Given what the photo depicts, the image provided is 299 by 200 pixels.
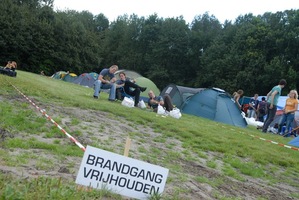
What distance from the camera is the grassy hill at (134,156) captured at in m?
3.08

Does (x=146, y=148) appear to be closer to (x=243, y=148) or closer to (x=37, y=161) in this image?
(x=37, y=161)

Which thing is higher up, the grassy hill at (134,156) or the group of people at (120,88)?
the group of people at (120,88)

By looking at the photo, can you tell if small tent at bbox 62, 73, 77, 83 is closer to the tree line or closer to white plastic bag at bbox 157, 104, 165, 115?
the tree line

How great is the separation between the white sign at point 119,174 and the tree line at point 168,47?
121 ft

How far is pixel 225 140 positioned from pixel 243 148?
0.61 meters

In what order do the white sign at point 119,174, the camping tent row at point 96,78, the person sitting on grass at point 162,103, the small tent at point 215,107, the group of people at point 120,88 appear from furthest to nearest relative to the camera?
the camping tent row at point 96,78
the small tent at point 215,107
the person sitting on grass at point 162,103
the group of people at point 120,88
the white sign at point 119,174

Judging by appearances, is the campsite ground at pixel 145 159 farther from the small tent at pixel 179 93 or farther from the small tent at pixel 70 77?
the small tent at pixel 70 77

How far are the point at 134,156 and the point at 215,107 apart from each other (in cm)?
1055

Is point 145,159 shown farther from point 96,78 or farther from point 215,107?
point 96,78

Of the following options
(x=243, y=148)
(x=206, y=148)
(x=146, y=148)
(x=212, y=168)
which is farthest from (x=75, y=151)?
(x=243, y=148)

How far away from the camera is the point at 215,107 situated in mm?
14672

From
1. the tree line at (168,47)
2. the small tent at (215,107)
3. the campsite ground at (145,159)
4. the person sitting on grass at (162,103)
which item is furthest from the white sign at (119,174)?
the tree line at (168,47)

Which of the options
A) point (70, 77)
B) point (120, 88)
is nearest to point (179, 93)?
point (120, 88)

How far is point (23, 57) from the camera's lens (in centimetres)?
4384
